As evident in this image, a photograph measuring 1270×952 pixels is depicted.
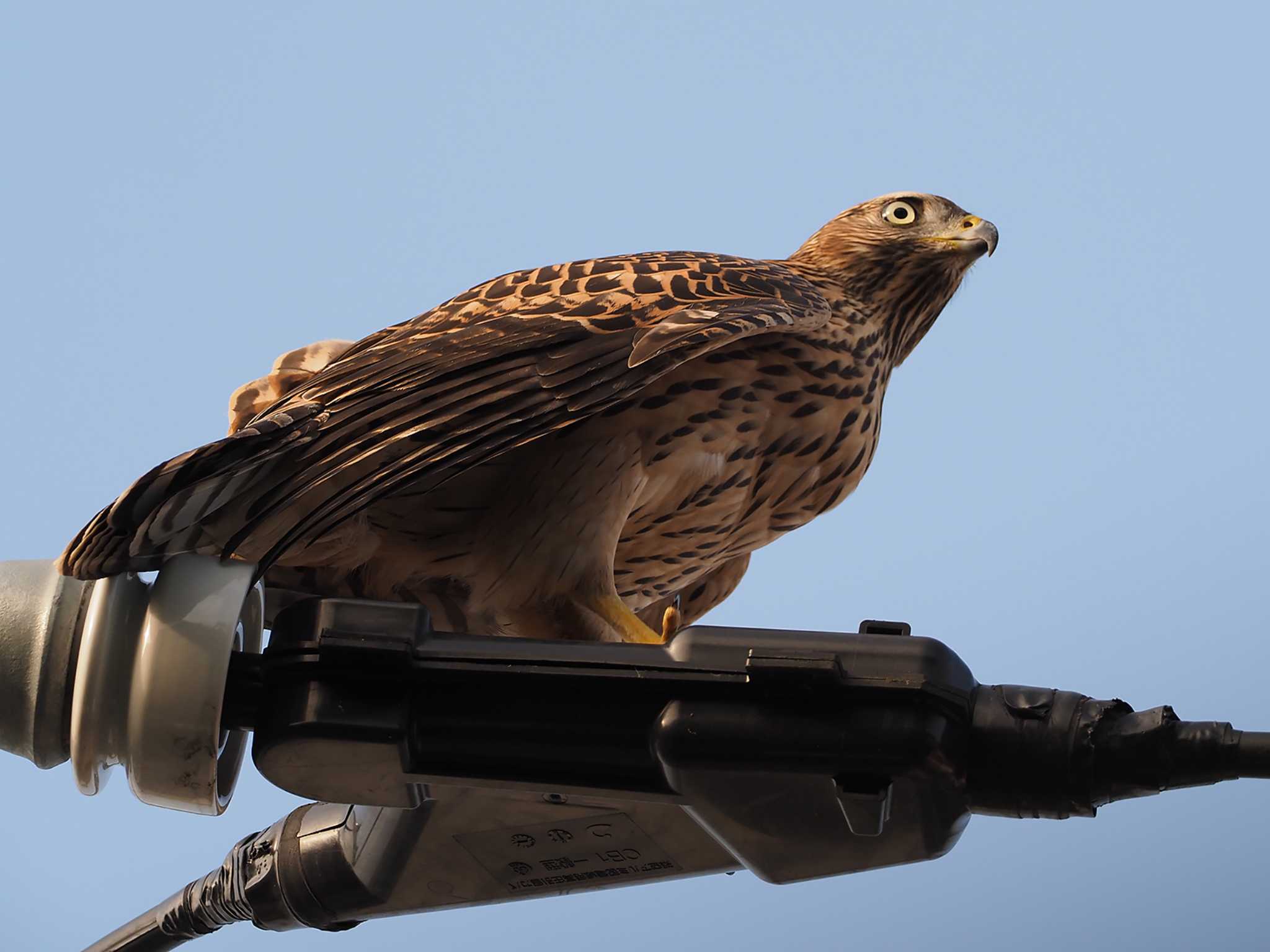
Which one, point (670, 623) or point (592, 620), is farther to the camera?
point (670, 623)

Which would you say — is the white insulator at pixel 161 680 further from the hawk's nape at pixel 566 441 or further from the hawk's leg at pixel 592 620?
the hawk's leg at pixel 592 620

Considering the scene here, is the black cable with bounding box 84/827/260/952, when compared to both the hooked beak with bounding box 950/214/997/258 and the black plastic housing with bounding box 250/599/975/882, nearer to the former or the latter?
the black plastic housing with bounding box 250/599/975/882

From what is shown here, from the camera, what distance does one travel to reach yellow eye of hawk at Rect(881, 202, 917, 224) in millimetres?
4203

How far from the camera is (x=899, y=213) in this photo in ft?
13.9

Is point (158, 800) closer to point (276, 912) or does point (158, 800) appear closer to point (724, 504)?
point (276, 912)

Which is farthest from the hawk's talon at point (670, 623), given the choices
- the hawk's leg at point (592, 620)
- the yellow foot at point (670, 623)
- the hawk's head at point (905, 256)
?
the hawk's head at point (905, 256)

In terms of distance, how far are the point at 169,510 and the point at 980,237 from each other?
205cm

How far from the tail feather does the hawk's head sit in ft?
5.42

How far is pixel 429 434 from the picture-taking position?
3084 millimetres

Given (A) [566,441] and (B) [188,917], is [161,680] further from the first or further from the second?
(A) [566,441]

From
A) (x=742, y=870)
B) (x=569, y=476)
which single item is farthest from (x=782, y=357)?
(x=742, y=870)

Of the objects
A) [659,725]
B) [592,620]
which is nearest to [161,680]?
[659,725]

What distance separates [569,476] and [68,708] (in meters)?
1.02

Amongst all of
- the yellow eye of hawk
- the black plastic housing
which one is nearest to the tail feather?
the black plastic housing
